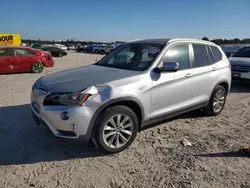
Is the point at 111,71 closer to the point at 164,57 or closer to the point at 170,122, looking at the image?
the point at 164,57

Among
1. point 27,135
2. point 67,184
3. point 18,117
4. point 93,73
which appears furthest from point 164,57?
point 18,117

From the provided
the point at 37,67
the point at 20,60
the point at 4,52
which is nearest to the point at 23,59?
the point at 20,60

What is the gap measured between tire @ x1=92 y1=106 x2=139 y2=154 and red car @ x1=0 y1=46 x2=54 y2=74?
9315 millimetres

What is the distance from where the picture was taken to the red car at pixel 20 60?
10.9 m

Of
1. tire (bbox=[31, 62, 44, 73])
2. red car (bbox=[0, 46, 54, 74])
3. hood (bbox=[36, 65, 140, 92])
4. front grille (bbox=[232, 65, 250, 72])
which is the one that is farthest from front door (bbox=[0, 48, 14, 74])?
front grille (bbox=[232, 65, 250, 72])

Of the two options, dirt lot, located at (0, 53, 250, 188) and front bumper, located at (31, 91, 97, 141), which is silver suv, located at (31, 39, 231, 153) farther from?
dirt lot, located at (0, 53, 250, 188)

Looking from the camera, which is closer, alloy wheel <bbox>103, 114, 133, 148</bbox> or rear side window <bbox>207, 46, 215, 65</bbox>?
alloy wheel <bbox>103, 114, 133, 148</bbox>

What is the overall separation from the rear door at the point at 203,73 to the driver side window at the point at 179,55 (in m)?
0.20

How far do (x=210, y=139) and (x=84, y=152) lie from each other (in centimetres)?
222

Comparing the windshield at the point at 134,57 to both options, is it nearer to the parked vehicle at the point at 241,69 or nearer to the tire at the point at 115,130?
the tire at the point at 115,130

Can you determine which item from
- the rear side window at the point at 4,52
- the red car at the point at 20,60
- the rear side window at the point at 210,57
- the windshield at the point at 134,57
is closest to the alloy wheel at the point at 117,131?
the windshield at the point at 134,57

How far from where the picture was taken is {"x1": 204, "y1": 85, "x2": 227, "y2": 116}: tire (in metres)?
5.03

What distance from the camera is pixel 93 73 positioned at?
380 centimetres

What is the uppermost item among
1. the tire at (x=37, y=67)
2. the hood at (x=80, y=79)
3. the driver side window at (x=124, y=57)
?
the driver side window at (x=124, y=57)
